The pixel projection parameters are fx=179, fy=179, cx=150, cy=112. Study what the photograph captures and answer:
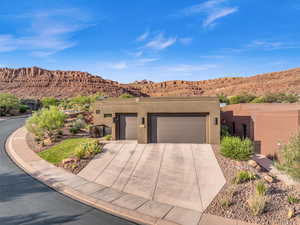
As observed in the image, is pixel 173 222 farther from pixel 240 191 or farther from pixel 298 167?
pixel 298 167

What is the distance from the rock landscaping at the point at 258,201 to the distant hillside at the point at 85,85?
219 feet

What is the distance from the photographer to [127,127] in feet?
56.3

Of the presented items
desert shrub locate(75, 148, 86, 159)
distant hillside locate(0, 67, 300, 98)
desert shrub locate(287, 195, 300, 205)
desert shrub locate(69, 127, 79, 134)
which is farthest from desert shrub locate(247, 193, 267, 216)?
distant hillside locate(0, 67, 300, 98)

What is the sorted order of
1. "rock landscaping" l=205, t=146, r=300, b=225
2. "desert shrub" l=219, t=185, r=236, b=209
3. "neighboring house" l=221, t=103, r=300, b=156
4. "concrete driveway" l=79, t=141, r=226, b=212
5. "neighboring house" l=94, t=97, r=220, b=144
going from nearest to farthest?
1. "rock landscaping" l=205, t=146, r=300, b=225
2. "desert shrub" l=219, t=185, r=236, b=209
3. "concrete driveway" l=79, t=141, r=226, b=212
4. "neighboring house" l=221, t=103, r=300, b=156
5. "neighboring house" l=94, t=97, r=220, b=144

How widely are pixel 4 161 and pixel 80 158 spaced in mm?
5744

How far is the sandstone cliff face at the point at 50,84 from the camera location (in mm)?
86312

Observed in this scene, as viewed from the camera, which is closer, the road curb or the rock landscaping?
the rock landscaping

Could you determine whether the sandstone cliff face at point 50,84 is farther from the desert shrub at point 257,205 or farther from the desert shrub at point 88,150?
the desert shrub at point 257,205

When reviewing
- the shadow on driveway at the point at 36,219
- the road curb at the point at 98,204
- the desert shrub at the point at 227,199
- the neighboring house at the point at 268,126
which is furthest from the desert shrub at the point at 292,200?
the shadow on driveway at the point at 36,219

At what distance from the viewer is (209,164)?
10781mm

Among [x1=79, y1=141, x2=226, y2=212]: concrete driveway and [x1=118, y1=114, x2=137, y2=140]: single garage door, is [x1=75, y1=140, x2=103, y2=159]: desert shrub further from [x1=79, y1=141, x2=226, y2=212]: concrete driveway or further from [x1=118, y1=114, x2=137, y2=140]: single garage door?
[x1=118, y1=114, x2=137, y2=140]: single garage door

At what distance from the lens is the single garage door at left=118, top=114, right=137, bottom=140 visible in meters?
17.0

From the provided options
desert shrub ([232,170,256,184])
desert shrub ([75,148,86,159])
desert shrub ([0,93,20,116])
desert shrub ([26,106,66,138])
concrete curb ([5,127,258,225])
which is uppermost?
desert shrub ([0,93,20,116])

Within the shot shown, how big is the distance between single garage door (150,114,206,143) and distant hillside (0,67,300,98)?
2395 inches
